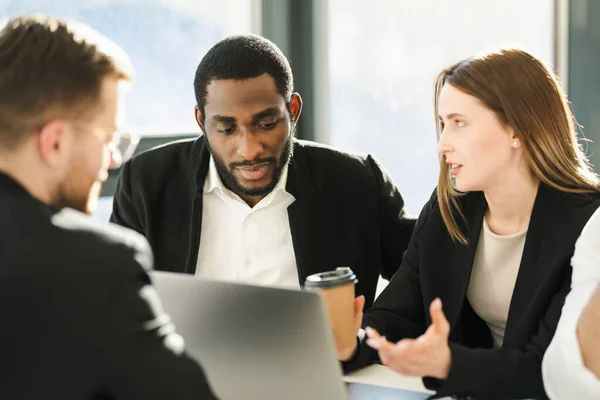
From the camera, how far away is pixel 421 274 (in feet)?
7.14

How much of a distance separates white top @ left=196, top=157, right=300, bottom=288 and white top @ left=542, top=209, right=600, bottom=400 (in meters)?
0.91

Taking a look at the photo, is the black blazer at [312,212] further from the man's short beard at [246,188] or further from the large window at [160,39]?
the large window at [160,39]

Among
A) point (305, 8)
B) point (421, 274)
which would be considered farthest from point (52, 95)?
point (305, 8)

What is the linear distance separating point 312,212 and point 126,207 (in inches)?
21.1

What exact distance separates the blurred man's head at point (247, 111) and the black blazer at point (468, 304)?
0.44 metres

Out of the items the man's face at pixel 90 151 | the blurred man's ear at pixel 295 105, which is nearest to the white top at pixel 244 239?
the blurred man's ear at pixel 295 105

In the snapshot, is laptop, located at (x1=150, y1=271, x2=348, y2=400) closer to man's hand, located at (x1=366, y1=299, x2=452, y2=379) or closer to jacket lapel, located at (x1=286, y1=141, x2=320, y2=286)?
man's hand, located at (x1=366, y1=299, x2=452, y2=379)

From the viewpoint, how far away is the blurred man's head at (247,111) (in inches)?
91.3

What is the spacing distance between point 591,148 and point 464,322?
1054 mm

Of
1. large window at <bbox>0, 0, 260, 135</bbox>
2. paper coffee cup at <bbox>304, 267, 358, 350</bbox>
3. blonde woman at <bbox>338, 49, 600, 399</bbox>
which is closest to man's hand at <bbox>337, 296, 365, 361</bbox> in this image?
blonde woman at <bbox>338, 49, 600, 399</bbox>

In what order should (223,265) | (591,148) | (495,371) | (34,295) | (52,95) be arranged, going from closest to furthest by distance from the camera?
(34,295)
(52,95)
(495,371)
(223,265)
(591,148)

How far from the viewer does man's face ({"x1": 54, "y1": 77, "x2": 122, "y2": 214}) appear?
1294 millimetres

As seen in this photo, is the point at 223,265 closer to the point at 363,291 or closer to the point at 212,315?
the point at 363,291

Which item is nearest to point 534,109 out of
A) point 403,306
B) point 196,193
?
point 403,306
